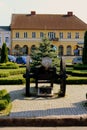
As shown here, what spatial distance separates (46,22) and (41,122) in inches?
2955

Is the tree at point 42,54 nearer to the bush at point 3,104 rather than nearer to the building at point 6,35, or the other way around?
the bush at point 3,104

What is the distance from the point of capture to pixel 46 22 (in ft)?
282

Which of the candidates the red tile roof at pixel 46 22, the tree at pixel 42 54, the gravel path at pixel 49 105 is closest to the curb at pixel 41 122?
the gravel path at pixel 49 105

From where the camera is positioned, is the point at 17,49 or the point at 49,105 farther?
the point at 17,49

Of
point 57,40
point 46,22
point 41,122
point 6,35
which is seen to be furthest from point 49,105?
point 6,35

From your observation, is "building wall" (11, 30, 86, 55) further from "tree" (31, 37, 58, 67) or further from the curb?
the curb

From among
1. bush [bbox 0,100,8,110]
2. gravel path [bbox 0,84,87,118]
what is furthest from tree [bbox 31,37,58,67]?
bush [bbox 0,100,8,110]

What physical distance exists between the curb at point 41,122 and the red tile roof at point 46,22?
7338 centimetres

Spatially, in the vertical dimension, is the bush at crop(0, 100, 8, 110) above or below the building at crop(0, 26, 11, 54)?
below

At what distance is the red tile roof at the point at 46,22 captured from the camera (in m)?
85.2

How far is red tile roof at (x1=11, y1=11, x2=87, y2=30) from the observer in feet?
279

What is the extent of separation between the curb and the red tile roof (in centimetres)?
7338

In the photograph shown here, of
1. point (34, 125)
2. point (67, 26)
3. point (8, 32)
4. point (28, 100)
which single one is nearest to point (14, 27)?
point (8, 32)

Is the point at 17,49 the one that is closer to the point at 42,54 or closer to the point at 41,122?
the point at 42,54
